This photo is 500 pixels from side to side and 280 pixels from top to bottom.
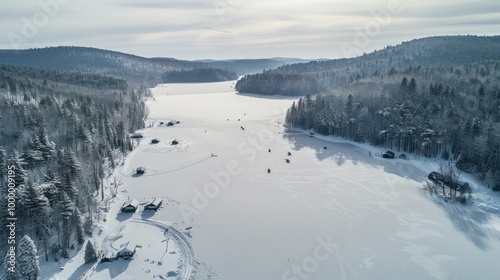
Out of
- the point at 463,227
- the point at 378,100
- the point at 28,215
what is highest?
the point at 378,100

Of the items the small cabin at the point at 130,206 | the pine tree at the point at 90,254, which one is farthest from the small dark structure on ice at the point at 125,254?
the small cabin at the point at 130,206

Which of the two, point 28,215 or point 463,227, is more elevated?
point 28,215

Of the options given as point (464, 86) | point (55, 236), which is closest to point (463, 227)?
point (55, 236)

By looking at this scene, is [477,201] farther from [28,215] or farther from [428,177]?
[28,215]

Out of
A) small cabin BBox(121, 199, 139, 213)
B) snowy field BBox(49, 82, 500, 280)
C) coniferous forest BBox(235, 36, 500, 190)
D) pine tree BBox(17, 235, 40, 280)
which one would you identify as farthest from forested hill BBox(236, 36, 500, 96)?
pine tree BBox(17, 235, 40, 280)

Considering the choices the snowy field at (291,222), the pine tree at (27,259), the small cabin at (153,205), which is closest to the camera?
the pine tree at (27,259)

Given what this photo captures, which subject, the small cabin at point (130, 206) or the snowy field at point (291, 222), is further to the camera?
the small cabin at point (130, 206)

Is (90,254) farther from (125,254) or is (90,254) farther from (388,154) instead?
(388,154)

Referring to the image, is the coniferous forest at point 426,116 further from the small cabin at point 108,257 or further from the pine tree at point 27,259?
the pine tree at point 27,259
